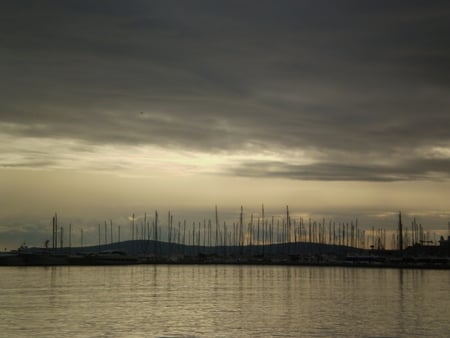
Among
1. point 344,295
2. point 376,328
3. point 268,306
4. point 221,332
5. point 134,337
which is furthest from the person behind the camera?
point 344,295

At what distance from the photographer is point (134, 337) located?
47.2 meters

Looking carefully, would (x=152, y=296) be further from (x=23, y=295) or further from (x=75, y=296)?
(x=23, y=295)

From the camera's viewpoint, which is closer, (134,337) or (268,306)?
(134,337)

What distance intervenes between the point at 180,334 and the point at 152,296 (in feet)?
117

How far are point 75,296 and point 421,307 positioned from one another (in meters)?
41.0

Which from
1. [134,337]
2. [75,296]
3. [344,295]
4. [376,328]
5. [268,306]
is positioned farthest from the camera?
[344,295]

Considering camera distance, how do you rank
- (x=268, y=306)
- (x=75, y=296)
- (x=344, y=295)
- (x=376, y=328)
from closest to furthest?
(x=376, y=328) < (x=268, y=306) < (x=75, y=296) < (x=344, y=295)

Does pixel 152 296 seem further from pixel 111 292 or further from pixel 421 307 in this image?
pixel 421 307

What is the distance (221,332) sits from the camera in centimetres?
5059

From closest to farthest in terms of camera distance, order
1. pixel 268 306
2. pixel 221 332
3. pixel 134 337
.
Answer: pixel 134 337 → pixel 221 332 → pixel 268 306

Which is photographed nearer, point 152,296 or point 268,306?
point 268,306

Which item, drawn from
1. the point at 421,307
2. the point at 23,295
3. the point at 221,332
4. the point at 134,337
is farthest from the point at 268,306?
the point at 23,295

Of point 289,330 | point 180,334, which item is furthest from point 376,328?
point 180,334

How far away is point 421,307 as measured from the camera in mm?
72062
